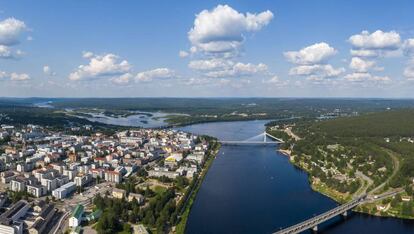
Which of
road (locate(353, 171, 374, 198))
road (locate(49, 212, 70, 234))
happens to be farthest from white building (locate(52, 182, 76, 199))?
road (locate(353, 171, 374, 198))

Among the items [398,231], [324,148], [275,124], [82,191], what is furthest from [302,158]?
[275,124]

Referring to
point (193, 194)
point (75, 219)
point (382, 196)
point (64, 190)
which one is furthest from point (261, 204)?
point (64, 190)

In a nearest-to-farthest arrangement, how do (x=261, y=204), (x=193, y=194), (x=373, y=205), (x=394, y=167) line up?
(x=373, y=205) < (x=261, y=204) < (x=193, y=194) < (x=394, y=167)

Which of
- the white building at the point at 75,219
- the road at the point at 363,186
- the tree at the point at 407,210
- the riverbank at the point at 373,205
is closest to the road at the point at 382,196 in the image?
the riverbank at the point at 373,205

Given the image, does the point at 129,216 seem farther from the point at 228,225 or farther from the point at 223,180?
the point at 223,180

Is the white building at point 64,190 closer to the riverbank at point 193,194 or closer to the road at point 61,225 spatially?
the road at point 61,225

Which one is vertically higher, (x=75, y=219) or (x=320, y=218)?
(x=75, y=219)

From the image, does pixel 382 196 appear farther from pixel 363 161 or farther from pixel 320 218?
pixel 363 161

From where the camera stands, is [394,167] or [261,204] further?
[394,167]
